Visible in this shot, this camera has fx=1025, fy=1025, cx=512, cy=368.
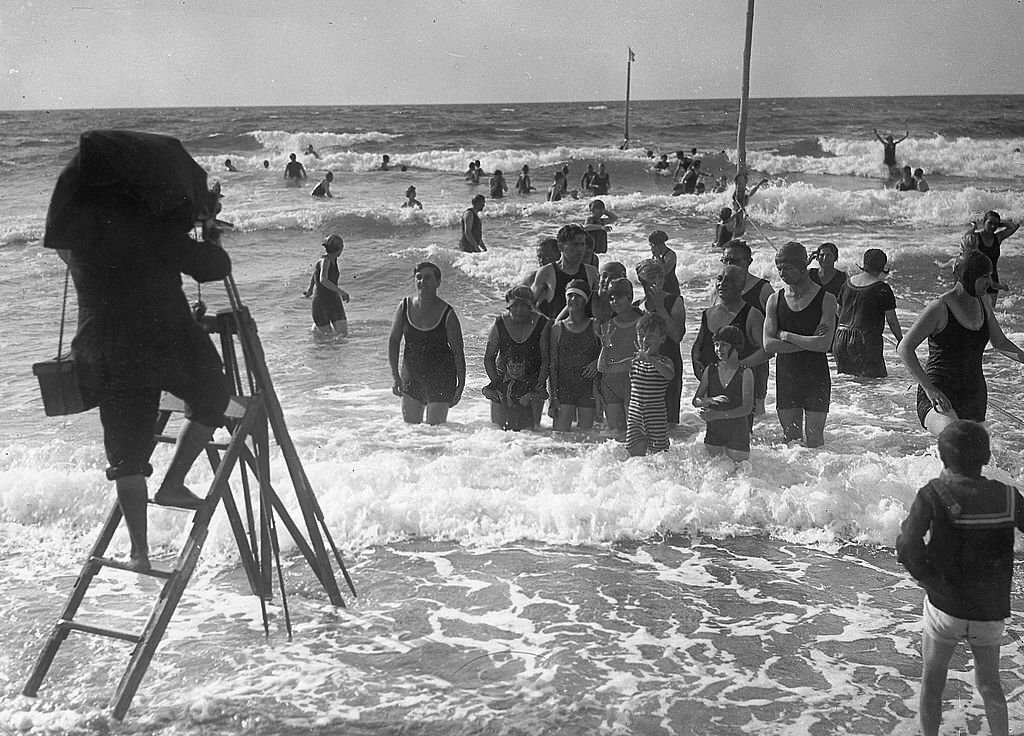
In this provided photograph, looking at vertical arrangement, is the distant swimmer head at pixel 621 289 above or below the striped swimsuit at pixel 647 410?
above

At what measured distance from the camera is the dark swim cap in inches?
211

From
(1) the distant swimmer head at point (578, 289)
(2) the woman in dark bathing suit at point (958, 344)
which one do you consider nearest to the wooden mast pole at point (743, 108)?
(1) the distant swimmer head at point (578, 289)

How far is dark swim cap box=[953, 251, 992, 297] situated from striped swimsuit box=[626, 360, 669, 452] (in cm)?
194

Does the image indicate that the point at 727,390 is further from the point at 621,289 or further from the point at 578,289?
the point at 578,289

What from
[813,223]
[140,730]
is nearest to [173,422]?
[140,730]

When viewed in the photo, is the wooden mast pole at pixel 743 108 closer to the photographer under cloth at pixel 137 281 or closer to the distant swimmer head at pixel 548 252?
the distant swimmer head at pixel 548 252

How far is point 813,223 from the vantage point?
22766mm

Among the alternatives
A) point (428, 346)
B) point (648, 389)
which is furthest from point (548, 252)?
point (648, 389)

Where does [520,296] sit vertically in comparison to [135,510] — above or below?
above

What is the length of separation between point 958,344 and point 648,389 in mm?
1930

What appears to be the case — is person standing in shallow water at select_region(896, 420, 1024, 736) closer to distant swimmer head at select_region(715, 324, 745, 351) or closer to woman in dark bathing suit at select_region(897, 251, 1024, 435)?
woman in dark bathing suit at select_region(897, 251, 1024, 435)

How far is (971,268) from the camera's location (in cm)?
537

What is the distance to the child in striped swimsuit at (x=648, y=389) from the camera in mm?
6613

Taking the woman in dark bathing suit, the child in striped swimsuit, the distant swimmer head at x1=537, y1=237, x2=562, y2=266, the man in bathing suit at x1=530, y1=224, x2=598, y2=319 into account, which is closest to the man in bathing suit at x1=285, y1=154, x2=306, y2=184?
the distant swimmer head at x1=537, y1=237, x2=562, y2=266
